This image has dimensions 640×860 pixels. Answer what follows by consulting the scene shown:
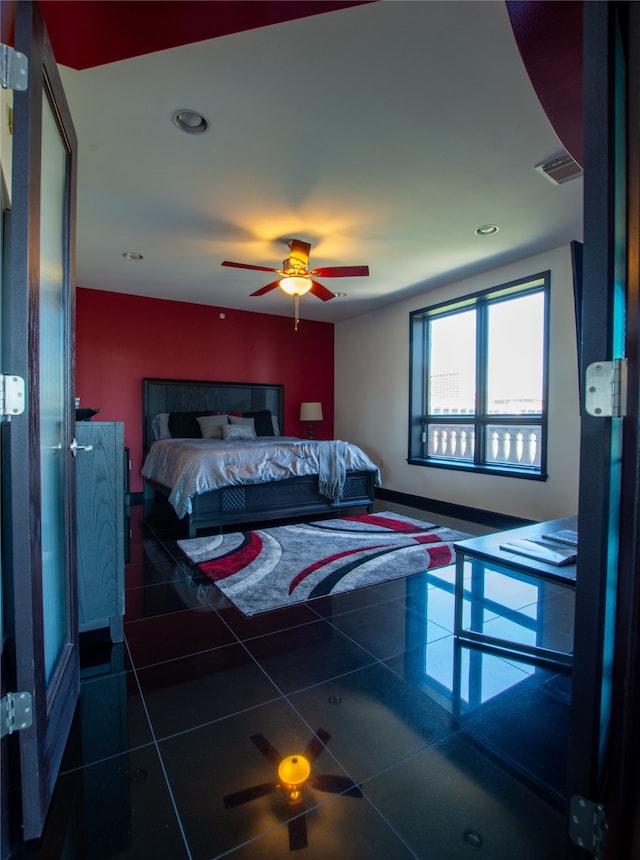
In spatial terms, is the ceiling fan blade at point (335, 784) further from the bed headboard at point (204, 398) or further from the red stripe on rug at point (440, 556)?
the bed headboard at point (204, 398)

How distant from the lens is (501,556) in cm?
180

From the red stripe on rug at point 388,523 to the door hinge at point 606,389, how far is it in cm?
311

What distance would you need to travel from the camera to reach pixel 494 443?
15.0 ft

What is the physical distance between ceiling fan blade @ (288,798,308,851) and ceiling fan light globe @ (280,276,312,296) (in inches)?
135

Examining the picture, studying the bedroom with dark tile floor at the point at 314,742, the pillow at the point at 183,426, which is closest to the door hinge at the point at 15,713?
the bedroom with dark tile floor at the point at 314,742

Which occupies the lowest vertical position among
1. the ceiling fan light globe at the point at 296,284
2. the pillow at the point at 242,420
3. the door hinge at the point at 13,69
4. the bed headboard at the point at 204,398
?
the pillow at the point at 242,420

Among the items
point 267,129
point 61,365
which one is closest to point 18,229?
point 61,365

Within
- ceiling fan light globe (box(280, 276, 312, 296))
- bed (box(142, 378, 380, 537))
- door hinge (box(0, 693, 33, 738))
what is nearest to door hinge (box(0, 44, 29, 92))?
door hinge (box(0, 693, 33, 738))

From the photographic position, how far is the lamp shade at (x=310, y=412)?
20.4 feet

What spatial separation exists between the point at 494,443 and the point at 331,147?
11.0 feet

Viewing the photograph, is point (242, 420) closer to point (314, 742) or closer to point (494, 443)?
point (494, 443)

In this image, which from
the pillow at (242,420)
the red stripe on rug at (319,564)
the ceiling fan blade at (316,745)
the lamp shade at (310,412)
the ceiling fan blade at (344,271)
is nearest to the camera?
the ceiling fan blade at (316,745)

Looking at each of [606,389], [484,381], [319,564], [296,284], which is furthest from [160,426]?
[606,389]

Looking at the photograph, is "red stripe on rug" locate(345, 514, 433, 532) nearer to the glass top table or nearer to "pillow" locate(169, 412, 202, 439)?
the glass top table
